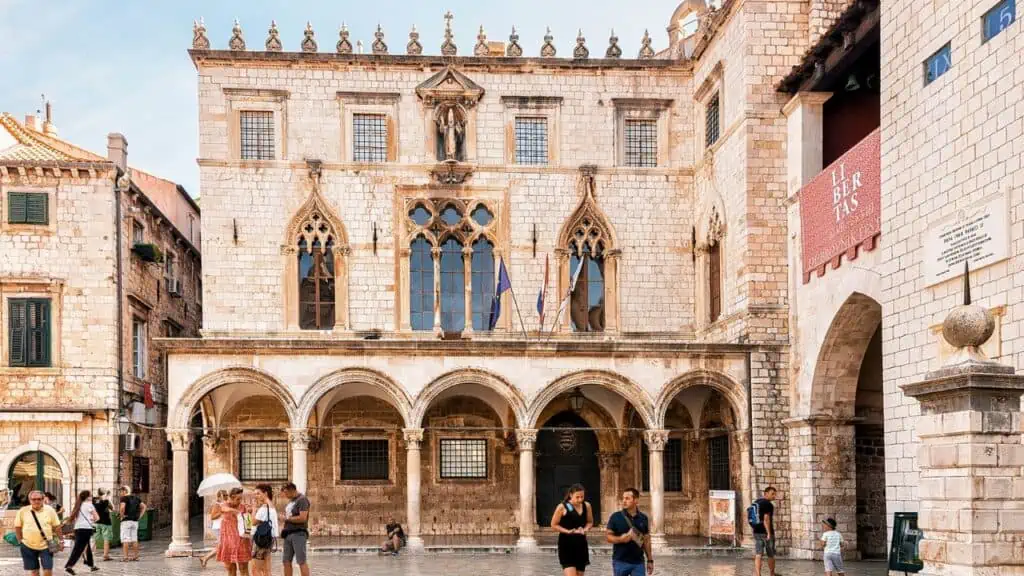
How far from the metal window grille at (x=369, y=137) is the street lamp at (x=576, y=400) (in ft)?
23.6

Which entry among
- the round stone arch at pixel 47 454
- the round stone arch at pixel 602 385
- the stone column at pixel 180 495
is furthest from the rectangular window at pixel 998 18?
the round stone arch at pixel 47 454

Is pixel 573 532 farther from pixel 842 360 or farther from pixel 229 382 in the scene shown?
pixel 229 382

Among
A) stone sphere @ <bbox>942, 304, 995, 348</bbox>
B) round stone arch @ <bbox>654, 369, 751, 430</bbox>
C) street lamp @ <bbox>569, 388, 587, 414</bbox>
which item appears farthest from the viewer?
street lamp @ <bbox>569, 388, 587, 414</bbox>

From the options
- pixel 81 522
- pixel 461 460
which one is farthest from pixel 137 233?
pixel 81 522

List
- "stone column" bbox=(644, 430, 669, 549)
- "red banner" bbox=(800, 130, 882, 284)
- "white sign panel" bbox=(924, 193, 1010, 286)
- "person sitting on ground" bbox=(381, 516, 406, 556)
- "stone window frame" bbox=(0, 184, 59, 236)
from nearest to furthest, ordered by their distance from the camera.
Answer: "white sign panel" bbox=(924, 193, 1010, 286)
"red banner" bbox=(800, 130, 882, 284)
"person sitting on ground" bbox=(381, 516, 406, 556)
"stone column" bbox=(644, 430, 669, 549)
"stone window frame" bbox=(0, 184, 59, 236)

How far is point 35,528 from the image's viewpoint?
Answer: 16.6 metres

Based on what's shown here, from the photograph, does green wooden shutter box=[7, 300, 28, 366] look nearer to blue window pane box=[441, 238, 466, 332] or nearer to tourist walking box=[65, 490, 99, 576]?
blue window pane box=[441, 238, 466, 332]

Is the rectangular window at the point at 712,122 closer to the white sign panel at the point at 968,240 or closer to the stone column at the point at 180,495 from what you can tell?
the white sign panel at the point at 968,240

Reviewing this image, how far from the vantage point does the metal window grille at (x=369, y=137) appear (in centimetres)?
3155

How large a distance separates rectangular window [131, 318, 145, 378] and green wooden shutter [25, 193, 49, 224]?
3.55 meters

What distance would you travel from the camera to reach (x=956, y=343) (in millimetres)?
12938

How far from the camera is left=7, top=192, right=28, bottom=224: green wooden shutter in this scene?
30.0 m

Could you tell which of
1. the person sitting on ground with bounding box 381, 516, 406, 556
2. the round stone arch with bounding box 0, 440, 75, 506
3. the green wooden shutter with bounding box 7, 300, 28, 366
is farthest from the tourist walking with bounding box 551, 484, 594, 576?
the green wooden shutter with bounding box 7, 300, 28, 366

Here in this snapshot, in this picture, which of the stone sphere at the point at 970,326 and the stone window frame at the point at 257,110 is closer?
the stone sphere at the point at 970,326
